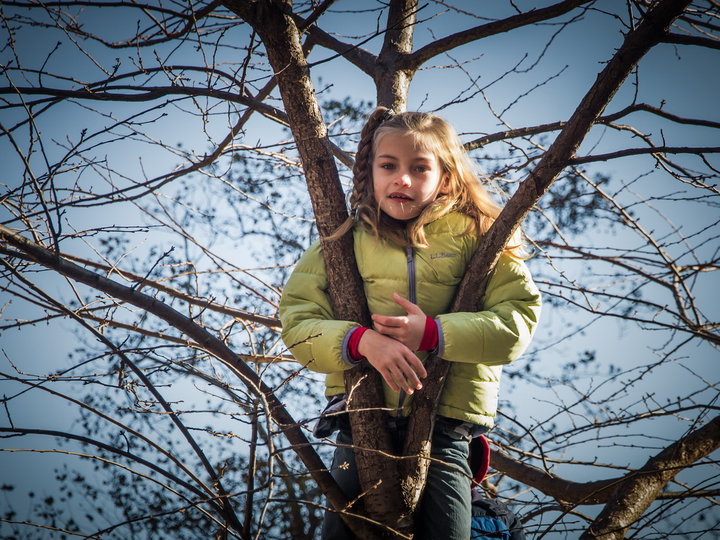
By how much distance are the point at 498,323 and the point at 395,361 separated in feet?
0.94

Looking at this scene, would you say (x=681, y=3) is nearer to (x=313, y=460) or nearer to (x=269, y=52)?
(x=269, y=52)

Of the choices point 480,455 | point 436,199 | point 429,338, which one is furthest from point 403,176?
point 480,455

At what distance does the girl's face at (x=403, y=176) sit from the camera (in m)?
1.59

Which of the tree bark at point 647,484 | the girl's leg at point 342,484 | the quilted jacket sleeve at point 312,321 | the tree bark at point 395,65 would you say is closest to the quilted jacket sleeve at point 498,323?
the quilted jacket sleeve at point 312,321

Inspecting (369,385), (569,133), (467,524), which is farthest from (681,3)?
(467,524)

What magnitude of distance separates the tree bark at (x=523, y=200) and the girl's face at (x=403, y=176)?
10.3 inches

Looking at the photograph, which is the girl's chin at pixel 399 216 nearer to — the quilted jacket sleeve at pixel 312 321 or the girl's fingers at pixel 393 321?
the quilted jacket sleeve at pixel 312 321

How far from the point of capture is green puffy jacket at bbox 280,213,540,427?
140cm

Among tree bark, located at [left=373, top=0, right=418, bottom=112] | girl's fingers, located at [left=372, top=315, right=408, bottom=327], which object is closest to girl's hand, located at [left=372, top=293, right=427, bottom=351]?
girl's fingers, located at [left=372, top=315, right=408, bottom=327]

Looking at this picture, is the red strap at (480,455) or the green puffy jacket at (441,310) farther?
the red strap at (480,455)

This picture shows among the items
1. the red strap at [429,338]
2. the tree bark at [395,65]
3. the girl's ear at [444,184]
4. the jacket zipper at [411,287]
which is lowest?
the red strap at [429,338]

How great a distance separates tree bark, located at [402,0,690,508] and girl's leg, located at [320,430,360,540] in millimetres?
161

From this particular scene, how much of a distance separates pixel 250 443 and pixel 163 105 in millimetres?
1197

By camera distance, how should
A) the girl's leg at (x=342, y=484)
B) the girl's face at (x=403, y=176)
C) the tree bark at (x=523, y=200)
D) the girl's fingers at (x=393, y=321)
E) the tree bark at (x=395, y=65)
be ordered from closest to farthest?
1. the tree bark at (x=523, y=200)
2. the girl's fingers at (x=393, y=321)
3. the girl's leg at (x=342, y=484)
4. the girl's face at (x=403, y=176)
5. the tree bark at (x=395, y=65)
